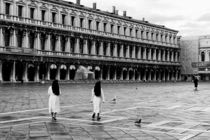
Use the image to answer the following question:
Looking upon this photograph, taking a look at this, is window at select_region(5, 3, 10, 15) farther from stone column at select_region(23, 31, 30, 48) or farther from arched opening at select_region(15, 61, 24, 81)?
arched opening at select_region(15, 61, 24, 81)

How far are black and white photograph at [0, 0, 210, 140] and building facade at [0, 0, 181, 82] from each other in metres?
0.13

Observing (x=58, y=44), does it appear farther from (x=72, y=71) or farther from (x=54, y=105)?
(x=54, y=105)

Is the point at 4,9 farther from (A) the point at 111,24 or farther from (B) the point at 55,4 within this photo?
(A) the point at 111,24

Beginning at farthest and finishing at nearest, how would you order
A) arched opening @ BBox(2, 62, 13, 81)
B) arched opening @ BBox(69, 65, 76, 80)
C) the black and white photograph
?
arched opening @ BBox(69, 65, 76, 80) → arched opening @ BBox(2, 62, 13, 81) → the black and white photograph

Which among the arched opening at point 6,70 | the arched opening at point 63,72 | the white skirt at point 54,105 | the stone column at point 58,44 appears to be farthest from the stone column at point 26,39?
the white skirt at point 54,105

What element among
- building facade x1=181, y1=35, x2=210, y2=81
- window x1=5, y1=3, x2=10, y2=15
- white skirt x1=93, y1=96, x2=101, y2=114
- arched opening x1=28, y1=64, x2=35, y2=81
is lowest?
white skirt x1=93, y1=96, x2=101, y2=114

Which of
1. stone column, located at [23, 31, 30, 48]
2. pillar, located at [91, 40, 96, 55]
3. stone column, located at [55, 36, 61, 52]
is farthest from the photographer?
pillar, located at [91, 40, 96, 55]

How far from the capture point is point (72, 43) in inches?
2095

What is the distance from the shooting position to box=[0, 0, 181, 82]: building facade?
4422 centimetres

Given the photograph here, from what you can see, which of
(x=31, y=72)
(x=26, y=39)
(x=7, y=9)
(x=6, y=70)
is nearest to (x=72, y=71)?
(x=31, y=72)

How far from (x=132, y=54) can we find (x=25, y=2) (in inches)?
1008

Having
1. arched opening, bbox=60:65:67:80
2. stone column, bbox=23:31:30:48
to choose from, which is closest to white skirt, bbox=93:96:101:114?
stone column, bbox=23:31:30:48

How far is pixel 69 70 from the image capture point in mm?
51250

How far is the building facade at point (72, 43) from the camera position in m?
44.2
